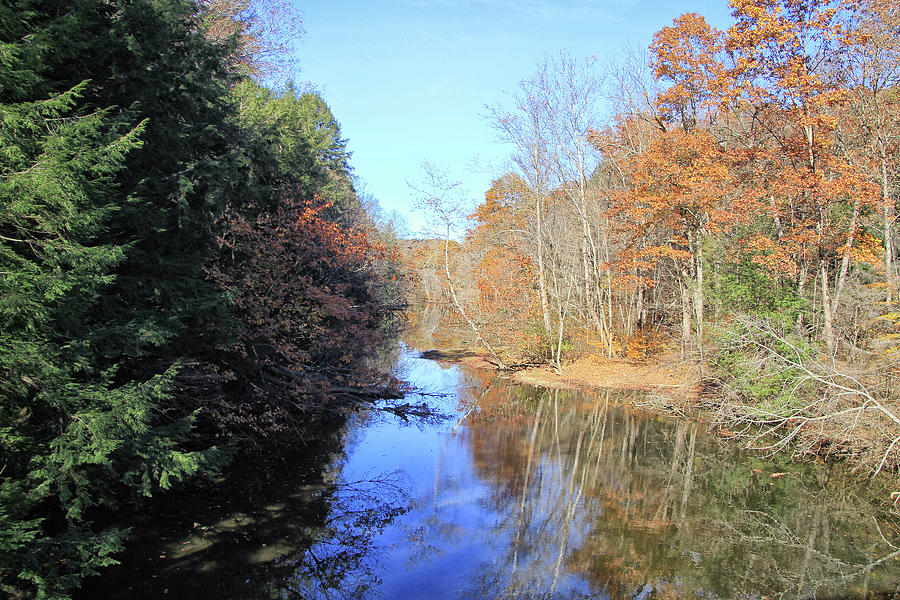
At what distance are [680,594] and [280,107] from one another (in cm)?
2135

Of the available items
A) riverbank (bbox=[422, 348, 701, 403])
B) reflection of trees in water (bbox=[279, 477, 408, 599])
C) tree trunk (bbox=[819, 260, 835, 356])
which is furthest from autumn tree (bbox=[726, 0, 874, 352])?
reflection of trees in water (bbox=[279, 477, 408, 599])

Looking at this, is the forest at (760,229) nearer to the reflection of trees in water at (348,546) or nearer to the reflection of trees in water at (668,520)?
the reflection of trees in water at (668,520)

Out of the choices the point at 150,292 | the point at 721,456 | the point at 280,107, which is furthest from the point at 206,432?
the point at 280,107

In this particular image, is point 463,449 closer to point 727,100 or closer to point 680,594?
point 680,594

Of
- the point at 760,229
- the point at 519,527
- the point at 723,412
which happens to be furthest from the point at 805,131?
the point at 519,527

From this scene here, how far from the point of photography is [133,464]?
716cm

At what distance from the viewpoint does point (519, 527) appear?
9.11 meters

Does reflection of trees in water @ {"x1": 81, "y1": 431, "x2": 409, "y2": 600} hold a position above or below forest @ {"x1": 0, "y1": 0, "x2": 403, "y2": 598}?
below

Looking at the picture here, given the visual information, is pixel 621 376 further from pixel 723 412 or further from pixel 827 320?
pixel 723 412

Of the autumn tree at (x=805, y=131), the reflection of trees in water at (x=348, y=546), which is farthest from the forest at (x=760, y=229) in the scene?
the reflection of trees in water at (x=348, y=546)

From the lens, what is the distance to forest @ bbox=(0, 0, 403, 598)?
18.4 feet

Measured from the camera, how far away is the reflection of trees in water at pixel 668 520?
751 centimetres

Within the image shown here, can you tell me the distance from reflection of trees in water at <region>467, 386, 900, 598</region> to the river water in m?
0.04

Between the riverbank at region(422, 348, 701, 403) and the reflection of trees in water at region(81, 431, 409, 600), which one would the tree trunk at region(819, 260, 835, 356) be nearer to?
the riverbank at region(422, 348, 701, 403)
